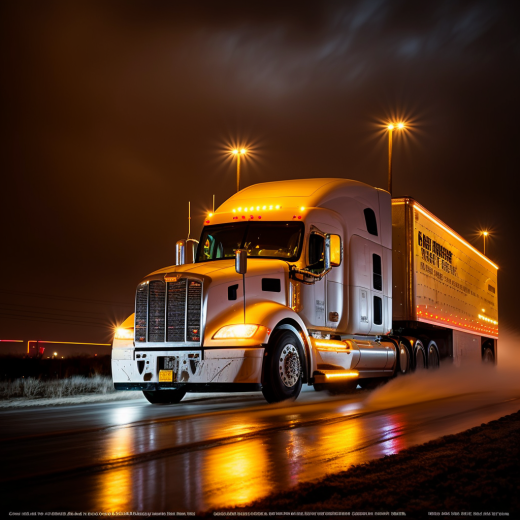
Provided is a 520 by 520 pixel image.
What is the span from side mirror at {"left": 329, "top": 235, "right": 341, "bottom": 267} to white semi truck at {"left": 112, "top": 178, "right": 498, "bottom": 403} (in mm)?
24

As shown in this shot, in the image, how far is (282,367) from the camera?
490 inches

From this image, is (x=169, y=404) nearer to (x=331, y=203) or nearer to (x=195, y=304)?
(x=195, y=304)

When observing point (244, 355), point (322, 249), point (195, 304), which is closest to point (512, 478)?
point (244, 355)

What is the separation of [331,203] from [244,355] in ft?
14.1

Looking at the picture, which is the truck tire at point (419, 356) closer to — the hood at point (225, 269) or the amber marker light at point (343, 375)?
the amber marker light at point (343, 375)

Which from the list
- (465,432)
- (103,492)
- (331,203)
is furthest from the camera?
(331,203)

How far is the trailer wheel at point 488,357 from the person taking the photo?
26.3 meters

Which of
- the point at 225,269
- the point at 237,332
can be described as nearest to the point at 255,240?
the point at 225,269

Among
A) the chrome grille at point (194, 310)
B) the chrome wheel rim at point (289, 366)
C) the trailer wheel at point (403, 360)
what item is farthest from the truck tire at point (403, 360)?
the chrome grille at point (194, 310)

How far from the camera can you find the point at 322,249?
14.0 meters

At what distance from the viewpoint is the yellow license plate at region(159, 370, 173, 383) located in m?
12.1

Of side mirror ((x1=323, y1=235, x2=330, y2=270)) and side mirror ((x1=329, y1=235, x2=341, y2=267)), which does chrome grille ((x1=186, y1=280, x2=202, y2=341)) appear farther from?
side mirror ((x1=329, y1=235, x2=341, y2=267))

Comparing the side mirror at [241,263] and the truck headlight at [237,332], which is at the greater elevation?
the side mirror at [241,263]

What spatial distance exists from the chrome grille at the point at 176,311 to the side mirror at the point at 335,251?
2794 mm
